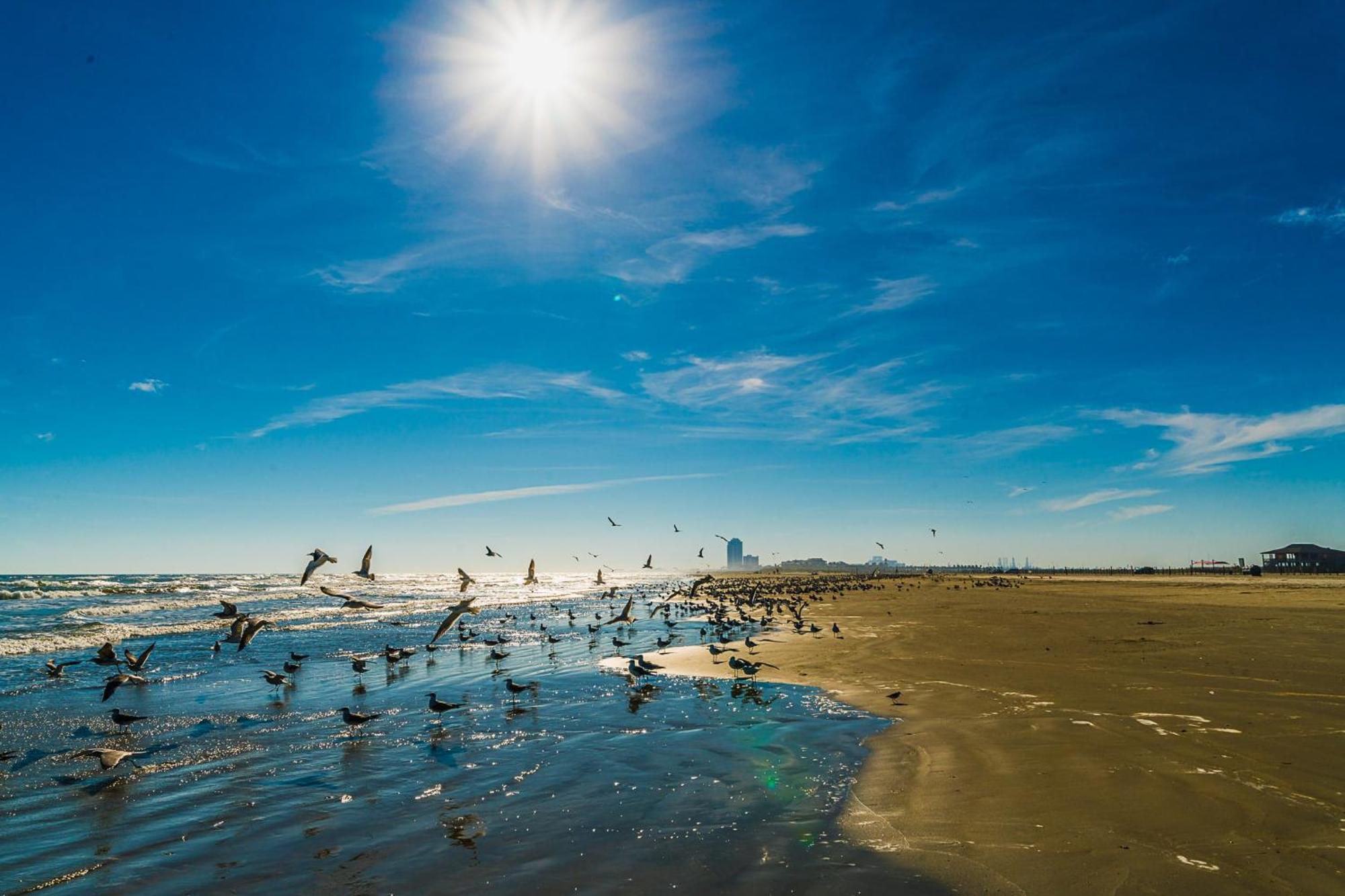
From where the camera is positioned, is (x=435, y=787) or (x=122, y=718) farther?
(x=122, y=718)

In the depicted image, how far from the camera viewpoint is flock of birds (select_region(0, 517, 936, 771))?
15.5 metres

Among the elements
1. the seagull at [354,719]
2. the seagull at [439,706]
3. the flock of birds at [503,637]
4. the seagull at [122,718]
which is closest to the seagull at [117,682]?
the flock of birds at [503,637]

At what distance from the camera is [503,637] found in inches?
1345

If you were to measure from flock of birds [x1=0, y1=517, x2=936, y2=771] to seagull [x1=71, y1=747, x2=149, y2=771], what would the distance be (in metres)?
0.02

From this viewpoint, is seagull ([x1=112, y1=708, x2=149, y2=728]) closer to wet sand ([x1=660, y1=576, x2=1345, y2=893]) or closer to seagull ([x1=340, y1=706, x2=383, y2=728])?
seagull ([x1=340, y1=706, x2=383, y2=728])

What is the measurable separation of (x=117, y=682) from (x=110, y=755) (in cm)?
650

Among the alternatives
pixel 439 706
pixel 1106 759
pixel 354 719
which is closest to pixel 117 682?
pixel 354 719

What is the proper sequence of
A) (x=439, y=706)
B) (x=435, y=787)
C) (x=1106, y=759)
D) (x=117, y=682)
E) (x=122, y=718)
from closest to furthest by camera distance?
(x=1106, y=759)
(x=435, y=787)
(x=122, y=718)
(x=439, y=706)
(x=117, y=682)

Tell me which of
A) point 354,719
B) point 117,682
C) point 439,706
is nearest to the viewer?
point 354,719

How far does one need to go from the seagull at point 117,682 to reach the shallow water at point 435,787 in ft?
1.36

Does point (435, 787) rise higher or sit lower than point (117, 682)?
lower

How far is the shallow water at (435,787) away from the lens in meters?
7.12

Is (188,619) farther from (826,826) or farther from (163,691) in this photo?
(826,826)

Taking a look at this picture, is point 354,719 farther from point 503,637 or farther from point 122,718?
point 503,637
